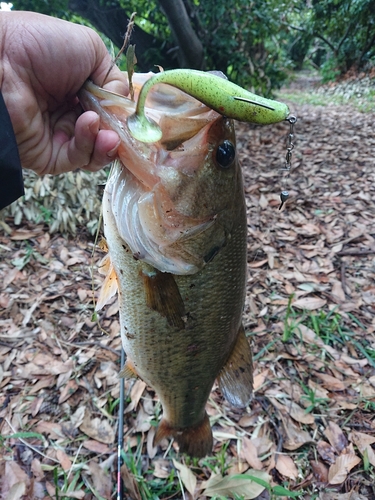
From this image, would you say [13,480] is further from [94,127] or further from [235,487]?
[94,127]

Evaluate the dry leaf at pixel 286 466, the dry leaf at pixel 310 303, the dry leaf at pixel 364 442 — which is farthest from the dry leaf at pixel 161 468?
the dry leaf at pixel 310 303

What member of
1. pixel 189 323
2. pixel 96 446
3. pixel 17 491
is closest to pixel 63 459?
pixel 96 446

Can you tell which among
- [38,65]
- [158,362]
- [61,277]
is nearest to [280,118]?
[38,65]

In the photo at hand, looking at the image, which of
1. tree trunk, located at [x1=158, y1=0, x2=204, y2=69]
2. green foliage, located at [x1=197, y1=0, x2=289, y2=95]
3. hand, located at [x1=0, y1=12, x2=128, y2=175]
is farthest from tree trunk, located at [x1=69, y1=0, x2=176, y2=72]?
hand, located at [x1=0, y1=12, x2=128, y2=175]

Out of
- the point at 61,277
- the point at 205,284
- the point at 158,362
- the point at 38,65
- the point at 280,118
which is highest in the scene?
the point at 280,118

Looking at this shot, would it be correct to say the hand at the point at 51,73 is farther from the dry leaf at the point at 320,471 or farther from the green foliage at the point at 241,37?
the green foliage at the point at 241,37

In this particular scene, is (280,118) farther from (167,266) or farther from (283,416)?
(283,416)
